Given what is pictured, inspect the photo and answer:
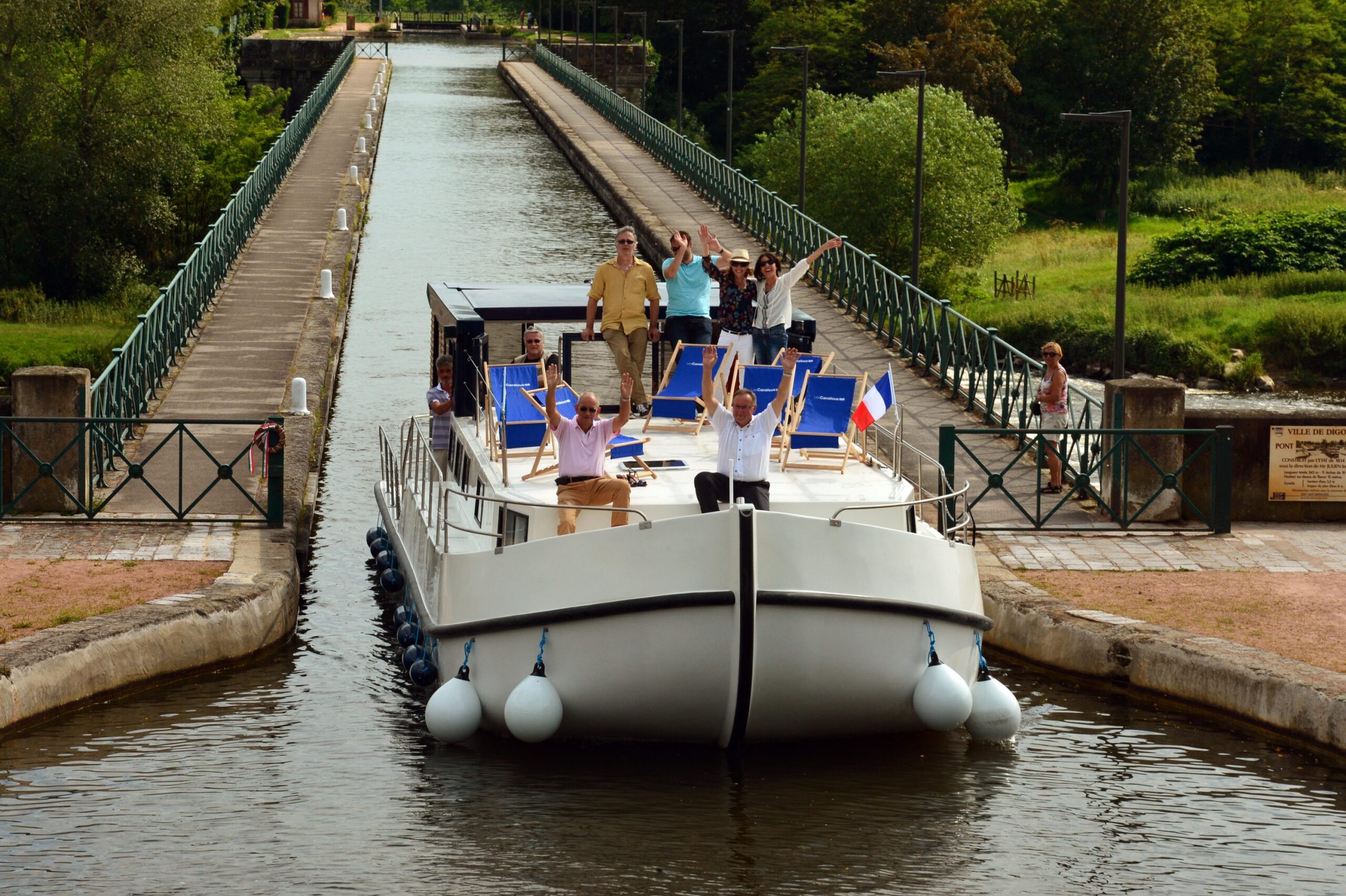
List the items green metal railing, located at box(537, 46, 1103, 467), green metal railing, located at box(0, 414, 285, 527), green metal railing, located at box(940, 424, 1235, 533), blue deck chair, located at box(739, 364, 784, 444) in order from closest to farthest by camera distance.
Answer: blue deck chair, located at box(739, 364, 784, 444)
green metal railing, located at box(0, 414, 285, 527)
green metal railing, located at box(940, 424, 1235, 533)
green metal railing, located at box(537, 46, 1103, 467)

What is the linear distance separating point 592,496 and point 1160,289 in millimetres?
42547

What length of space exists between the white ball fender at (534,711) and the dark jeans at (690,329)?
4566mm

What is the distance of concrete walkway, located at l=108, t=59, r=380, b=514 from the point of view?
1658cm

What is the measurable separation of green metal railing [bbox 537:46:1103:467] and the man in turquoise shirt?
3550 mm

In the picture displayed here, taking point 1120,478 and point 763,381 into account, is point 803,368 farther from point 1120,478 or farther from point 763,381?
point 1120,478

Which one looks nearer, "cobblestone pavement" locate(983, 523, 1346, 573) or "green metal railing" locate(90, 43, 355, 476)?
"cobblestone pavement" locate(983, 523, 1346, 573)

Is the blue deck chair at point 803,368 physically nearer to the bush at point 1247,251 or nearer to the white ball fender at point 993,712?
the white ball fender at point 993,712

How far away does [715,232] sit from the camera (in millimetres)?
35500

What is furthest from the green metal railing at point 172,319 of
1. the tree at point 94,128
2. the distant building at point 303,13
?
the distant building at point 303,13

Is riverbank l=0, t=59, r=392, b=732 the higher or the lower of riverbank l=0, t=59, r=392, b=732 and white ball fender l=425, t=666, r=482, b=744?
the higher

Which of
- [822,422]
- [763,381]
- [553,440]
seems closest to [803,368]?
[763,381]

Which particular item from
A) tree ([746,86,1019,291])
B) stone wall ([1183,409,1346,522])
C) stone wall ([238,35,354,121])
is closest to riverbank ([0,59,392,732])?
stone wall ([1183,409,1346,522])

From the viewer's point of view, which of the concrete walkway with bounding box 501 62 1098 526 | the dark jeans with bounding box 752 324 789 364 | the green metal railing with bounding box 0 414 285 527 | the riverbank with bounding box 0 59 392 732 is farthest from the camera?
the concrete walkway with bounding box 501 62 1098 526

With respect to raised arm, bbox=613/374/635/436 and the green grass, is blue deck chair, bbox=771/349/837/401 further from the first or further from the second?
the green grass
